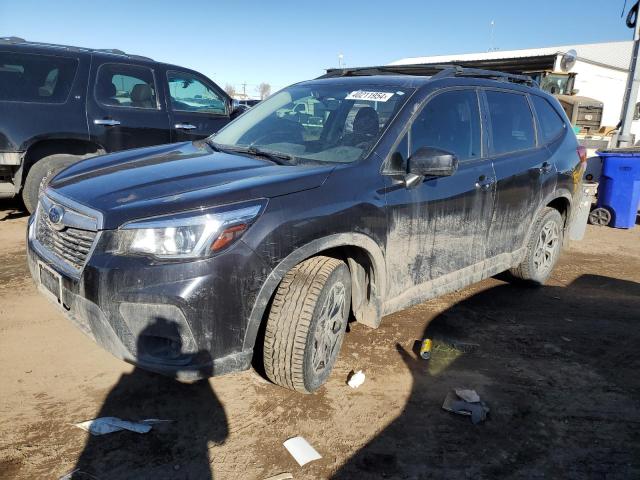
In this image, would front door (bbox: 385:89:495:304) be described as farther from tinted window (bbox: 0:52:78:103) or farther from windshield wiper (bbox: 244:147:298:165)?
tinted window (bbox: 0:52:78:103)

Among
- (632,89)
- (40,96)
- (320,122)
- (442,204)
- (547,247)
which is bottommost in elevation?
(547,247)

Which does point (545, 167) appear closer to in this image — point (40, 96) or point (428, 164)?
point (428, 164)

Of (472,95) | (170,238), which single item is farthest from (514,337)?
(170,238)

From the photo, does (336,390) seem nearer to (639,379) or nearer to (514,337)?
(514,337)

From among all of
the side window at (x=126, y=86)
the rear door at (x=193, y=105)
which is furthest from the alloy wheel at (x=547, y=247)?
the side window at (x=126, y=86)

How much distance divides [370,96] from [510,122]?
4.77 ft

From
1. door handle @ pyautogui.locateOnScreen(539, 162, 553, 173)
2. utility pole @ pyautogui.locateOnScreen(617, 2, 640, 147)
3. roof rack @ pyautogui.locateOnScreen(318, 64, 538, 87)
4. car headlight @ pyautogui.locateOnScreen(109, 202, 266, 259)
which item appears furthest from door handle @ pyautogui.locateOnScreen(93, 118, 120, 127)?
utility pole @ pyautogui.locateOnScreen(617, 2, 640, 147)

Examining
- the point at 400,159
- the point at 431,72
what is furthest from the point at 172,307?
the point at 431,72

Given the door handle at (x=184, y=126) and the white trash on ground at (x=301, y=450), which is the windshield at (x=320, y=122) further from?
the door handle at (x=184, y=126)

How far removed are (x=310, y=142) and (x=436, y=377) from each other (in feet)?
5.80

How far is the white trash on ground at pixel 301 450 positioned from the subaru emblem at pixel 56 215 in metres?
1.66

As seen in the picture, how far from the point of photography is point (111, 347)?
8.07ft

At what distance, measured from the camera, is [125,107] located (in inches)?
249

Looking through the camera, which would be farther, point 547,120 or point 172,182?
point 547,120
